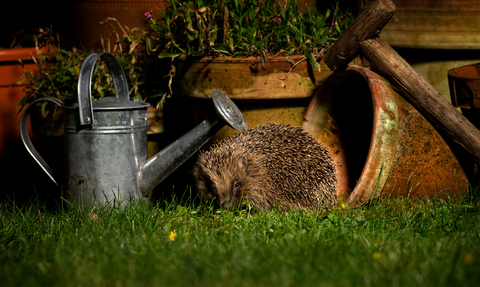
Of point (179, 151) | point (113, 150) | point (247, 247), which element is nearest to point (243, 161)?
point (179, 151)

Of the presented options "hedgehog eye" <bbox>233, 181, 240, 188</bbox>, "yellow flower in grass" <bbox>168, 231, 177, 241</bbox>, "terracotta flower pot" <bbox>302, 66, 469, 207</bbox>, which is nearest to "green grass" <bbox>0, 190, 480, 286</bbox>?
"yellow flower in grass" <bbox>168, 231, 177, 241</bbox>

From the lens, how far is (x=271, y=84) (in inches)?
131

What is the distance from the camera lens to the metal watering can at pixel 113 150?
292 cm

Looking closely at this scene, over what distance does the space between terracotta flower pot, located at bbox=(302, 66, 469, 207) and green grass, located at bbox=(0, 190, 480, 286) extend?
16cm

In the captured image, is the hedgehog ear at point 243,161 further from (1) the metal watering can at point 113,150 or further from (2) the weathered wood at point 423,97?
(2) the weathered wood at point 423,97

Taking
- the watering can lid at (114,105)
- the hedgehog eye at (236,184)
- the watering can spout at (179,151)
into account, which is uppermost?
the watering can lid at (114,105)

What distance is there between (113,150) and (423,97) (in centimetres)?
220

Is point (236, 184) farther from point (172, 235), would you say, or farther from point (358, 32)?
point (358, 32)

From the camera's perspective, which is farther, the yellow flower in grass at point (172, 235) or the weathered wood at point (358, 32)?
the weathered wood at point (358, 32)

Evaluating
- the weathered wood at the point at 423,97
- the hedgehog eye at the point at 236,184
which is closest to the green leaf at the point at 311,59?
the weathered wood at the point at 423,97

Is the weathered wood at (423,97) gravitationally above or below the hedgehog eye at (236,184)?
above

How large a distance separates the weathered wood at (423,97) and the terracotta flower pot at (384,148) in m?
0.07

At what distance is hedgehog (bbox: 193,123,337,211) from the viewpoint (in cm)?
313

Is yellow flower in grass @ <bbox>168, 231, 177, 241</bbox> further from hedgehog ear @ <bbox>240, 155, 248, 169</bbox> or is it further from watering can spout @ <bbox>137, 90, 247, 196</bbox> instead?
A: hedgehog ear @ <bbox>240, 155, 248, 169</bbox>
